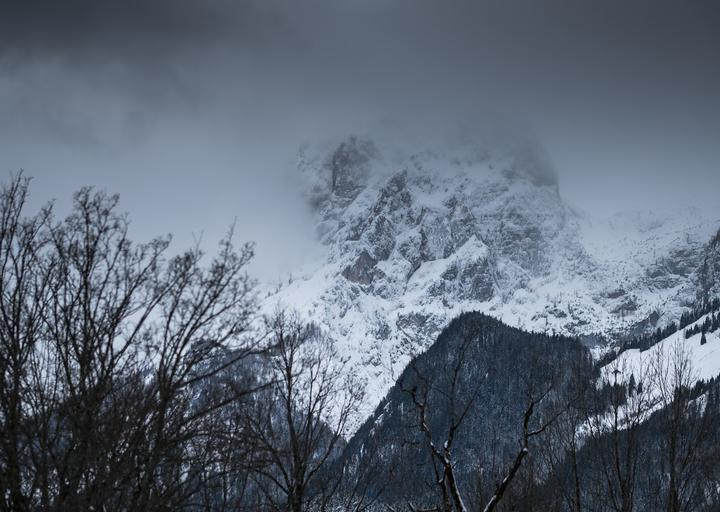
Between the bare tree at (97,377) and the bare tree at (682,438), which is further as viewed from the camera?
the bare tree at (682,438)

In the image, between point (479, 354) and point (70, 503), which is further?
point (479, 354)

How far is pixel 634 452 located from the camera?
1619cm

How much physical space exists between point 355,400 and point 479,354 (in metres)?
177

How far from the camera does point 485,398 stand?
16688 cm

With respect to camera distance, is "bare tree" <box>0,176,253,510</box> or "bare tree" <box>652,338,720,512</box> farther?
"bare tree" <box>652,338,720,512</box>

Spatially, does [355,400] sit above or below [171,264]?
below

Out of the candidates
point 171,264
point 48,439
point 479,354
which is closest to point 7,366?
point 48,439

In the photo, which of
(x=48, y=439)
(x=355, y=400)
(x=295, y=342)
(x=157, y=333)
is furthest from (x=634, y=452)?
(x=48, y=439)

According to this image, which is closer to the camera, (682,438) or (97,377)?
(97,377)

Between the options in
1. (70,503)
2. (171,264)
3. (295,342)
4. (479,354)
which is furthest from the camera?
(479,354)

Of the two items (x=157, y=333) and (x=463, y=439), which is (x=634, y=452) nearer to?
(x=157, y=333)

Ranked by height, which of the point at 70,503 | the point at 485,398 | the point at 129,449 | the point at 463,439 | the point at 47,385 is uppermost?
the point at 485,398

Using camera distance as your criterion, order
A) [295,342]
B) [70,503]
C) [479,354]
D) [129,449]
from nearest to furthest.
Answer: [70,503] → [129,449] → [295,342] → [479,354]

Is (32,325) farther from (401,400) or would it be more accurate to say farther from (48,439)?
(401,400)
